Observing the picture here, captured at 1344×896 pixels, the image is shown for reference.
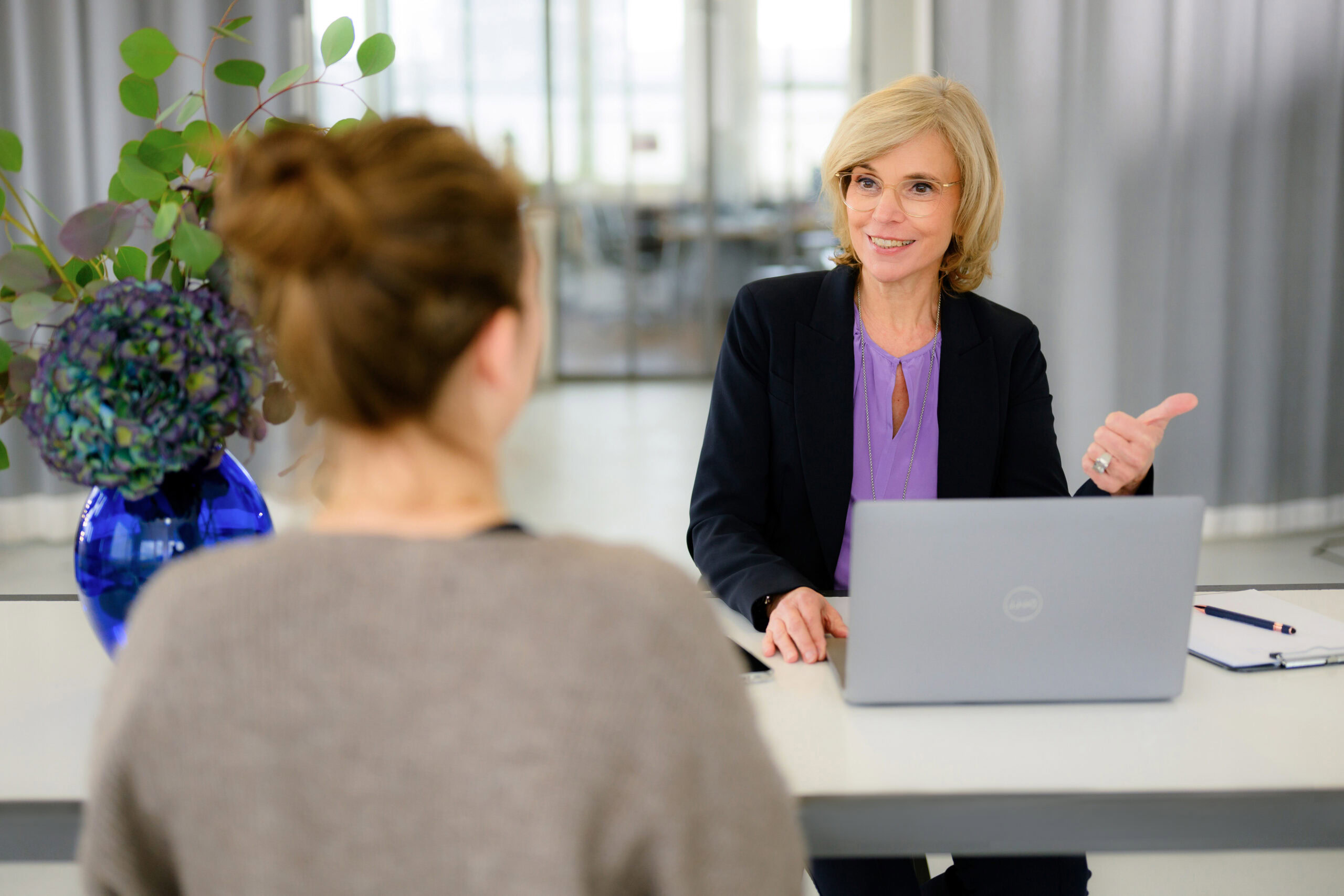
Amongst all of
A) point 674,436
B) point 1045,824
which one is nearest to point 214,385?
point 1045,824

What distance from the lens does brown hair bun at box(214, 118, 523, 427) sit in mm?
598

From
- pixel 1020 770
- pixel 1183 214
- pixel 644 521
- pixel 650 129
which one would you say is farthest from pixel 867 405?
pixel 650 129

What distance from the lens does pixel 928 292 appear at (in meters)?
1.78

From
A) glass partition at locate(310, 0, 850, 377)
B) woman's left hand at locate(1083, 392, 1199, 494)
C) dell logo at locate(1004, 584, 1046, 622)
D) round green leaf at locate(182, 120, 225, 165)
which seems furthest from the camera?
glass partition at locate(310, 0, 850, 377)

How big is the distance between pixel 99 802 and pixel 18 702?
630 millimetres

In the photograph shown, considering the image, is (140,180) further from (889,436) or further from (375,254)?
(889,436)

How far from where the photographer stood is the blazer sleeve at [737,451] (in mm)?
1566

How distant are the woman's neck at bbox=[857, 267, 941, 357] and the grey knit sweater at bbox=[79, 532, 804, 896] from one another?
122 cm

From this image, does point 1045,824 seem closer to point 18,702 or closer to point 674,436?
point 18,702

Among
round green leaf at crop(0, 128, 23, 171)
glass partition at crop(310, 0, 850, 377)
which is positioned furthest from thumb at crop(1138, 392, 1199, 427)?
glass partition at crop(310, 0, 850, 377)

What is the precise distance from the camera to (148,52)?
1.18 metres

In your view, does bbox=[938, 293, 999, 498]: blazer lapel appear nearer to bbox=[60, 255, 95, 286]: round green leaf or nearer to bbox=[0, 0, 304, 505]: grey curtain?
bbox=[60, 255, 95, 286]: round green leaf

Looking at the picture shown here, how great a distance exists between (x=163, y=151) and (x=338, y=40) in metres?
0.22

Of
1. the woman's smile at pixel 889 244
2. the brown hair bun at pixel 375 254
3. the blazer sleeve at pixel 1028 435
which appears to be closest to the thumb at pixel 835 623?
the blazer sleeve at pixel 1028 435
